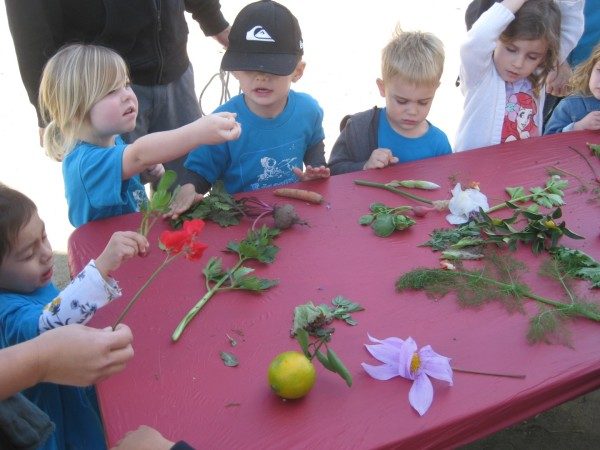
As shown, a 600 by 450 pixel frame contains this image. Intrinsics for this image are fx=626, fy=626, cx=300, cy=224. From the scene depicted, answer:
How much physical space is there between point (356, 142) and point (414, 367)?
4.88 feet

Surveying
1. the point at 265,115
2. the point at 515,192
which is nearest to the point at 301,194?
the point at 265,115

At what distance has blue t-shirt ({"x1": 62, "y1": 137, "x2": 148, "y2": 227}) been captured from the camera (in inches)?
77.6

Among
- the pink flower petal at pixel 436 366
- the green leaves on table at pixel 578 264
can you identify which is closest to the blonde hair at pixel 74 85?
the pink flower petal at pixel 436 366

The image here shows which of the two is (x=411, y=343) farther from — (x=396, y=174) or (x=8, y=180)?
(x=8, y=180)

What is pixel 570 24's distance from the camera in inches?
119

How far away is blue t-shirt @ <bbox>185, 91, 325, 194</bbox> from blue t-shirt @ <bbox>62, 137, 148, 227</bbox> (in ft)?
1.33

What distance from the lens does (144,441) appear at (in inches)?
44.9

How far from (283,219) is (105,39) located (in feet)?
4.21

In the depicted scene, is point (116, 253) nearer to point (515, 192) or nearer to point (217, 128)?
point (217, 128)

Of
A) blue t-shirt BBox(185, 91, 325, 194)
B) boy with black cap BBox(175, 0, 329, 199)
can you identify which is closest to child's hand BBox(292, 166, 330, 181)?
boy with black cap BBox(175, 0, 329, 199)

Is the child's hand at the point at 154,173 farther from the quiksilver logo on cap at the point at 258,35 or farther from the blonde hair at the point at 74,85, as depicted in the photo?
the quiksilver logo on cap at the point at 258,35

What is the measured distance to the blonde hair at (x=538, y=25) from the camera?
8.75 ft

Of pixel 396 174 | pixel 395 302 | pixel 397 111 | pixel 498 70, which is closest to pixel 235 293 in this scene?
pixel 395 302

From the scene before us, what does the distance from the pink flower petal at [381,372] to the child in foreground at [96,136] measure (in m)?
0.84
